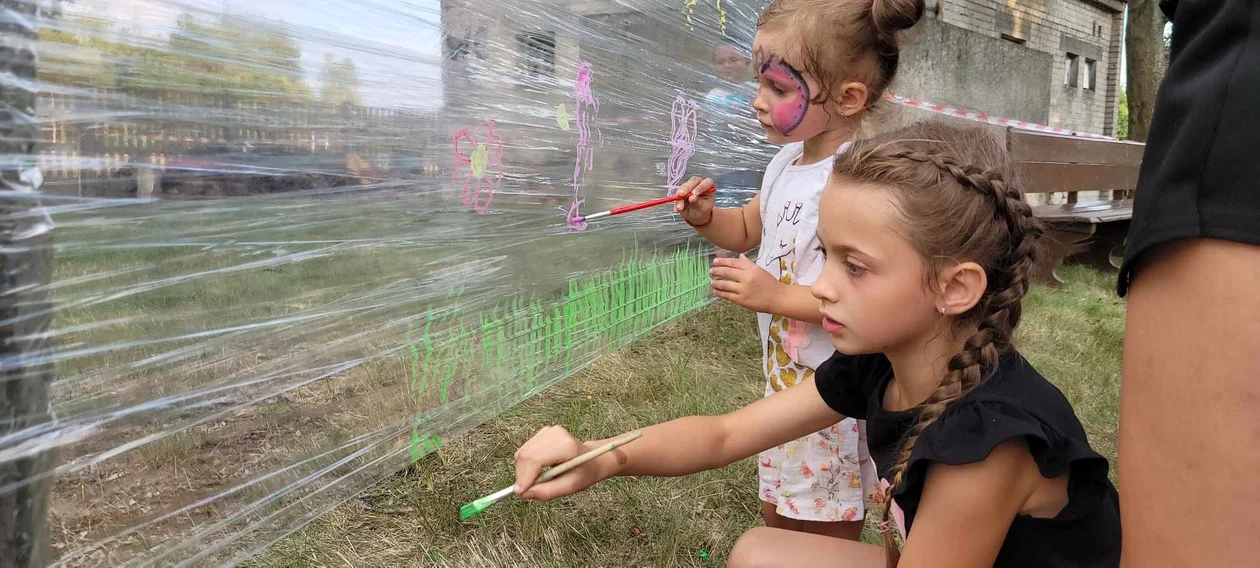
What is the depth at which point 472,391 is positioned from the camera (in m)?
1.99

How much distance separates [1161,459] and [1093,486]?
49 centimetres

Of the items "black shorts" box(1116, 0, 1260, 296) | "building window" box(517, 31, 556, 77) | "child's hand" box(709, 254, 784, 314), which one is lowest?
"child's hand" box(709, 254, 784, 314)

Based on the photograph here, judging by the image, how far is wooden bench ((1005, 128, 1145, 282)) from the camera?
5426 mm

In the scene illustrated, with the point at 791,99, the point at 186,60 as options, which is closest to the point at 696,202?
the point at 791,99

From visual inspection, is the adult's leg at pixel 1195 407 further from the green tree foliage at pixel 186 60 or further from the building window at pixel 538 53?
the building window at pixel 538 53

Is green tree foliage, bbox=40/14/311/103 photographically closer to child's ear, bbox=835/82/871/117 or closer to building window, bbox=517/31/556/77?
building window, bbox=517/31/556/77

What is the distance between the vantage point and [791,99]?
175 centimetres

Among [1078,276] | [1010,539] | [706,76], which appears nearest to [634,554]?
[1010,539]

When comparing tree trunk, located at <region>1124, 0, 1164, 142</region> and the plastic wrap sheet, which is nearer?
the plastic wrap sheet

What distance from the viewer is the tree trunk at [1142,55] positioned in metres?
8.95

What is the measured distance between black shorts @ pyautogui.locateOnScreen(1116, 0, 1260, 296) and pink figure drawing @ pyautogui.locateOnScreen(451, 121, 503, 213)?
142 cm

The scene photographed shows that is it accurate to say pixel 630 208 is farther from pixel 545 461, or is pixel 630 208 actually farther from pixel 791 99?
pixel 545 461

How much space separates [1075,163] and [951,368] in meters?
5.57

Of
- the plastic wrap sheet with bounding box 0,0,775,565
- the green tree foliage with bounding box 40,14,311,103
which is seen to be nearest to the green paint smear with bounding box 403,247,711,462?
the plastic wrap sheet with bounding box 0,0,775,565
